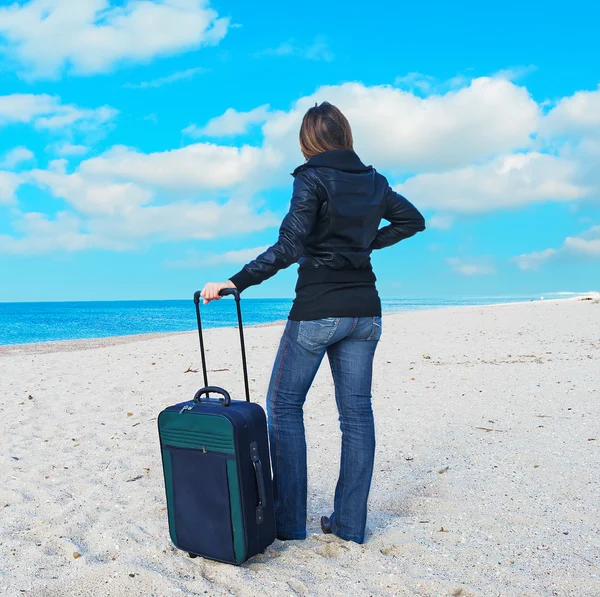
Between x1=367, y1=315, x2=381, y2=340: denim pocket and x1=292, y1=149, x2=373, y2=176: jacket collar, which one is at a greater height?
x1=292, y1=149, x2=373, y2=176: jacket collar

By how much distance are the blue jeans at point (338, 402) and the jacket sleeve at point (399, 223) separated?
45cm

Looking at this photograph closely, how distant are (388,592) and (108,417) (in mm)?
4177

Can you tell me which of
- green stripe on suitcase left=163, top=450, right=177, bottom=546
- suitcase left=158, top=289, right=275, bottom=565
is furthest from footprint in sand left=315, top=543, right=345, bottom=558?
green stripe on suitcase left=163, top=450, right=177, bottom=546

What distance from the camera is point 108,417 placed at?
591 centimetres

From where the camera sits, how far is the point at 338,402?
281 cm

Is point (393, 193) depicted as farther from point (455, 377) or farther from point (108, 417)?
point (455, 377)

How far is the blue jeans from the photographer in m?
2.66

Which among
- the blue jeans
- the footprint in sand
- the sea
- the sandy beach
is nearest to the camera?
the sandy beach

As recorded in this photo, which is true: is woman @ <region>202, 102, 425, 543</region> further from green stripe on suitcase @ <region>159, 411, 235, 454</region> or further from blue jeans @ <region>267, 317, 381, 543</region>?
green stripe on suitcase @ <region>159, 411, 235, 454</region>

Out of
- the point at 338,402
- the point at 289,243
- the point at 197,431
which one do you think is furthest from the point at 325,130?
the point at 197,431

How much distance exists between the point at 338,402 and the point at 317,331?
429 millimetres

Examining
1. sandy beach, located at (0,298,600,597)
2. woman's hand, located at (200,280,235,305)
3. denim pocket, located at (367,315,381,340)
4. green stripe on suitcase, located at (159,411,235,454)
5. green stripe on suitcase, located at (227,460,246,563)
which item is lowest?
sandy beach, located at (0,298,600,597)

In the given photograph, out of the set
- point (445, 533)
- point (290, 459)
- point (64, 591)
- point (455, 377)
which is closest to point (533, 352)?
point (455, 377)

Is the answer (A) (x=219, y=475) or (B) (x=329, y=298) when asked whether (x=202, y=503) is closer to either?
(A) (x=219, y=475)
